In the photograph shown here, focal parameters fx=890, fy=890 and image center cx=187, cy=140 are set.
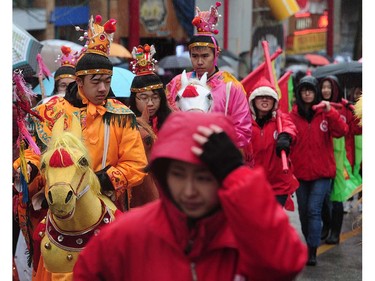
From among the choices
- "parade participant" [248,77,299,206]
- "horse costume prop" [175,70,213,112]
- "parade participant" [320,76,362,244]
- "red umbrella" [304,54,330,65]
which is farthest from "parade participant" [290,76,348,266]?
"red umbrella" [304,54,330,65]

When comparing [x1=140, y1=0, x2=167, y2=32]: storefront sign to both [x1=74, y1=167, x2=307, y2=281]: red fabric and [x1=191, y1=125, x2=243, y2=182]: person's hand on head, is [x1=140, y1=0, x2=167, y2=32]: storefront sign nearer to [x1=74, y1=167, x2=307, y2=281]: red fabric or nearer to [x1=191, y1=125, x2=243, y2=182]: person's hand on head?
[x1=74, y1=167, x2=307, y2=281]: red fabric

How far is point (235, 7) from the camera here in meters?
25.1

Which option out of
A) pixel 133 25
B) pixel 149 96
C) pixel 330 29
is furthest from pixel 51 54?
pixel 330 29

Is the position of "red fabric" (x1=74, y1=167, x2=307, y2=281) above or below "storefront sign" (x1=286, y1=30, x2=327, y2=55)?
below

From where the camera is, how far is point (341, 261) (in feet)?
33.3

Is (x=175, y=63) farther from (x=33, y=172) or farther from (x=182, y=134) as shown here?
(x=182, y=134)

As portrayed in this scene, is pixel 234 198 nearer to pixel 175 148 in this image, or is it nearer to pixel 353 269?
pixel 175 148

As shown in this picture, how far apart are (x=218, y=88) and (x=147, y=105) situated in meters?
0.65

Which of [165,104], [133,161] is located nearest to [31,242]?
[133,161]

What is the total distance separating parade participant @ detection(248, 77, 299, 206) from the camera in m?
9.24

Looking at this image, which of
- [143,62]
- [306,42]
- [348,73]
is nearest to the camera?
[143,62]

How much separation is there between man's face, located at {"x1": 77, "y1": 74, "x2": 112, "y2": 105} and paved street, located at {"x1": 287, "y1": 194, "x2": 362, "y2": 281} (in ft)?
10.2

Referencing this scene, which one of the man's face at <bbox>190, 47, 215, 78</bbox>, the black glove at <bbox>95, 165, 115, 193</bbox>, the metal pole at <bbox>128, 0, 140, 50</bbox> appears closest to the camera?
the black glove at <bbox>95, 165, 115, 193</bbox>

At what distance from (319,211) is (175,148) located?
697 cm
